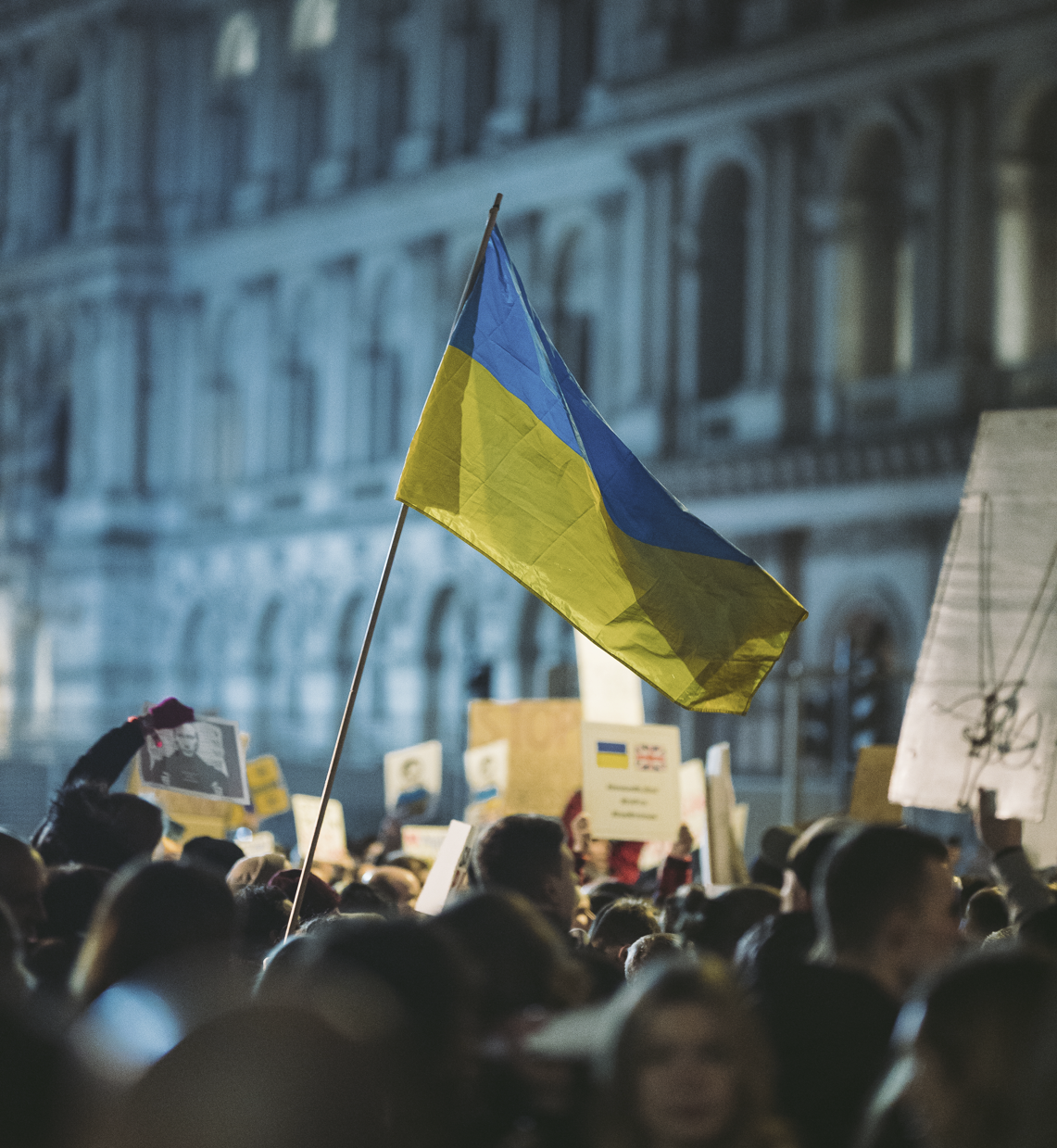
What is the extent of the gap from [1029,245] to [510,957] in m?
20.0

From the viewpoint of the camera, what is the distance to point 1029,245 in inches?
864

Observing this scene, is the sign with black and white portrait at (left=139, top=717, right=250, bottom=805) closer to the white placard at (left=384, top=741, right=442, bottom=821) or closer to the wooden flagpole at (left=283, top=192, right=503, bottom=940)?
the wooden flagpole at (left=283, top=192, right=503, bottom=940)

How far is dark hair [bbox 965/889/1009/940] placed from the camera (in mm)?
5766

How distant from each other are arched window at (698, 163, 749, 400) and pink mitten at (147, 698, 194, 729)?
18.0 meters

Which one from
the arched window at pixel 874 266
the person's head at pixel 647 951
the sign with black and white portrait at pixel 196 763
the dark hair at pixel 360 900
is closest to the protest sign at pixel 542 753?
the sign with black and white portrait at pixel 196 763

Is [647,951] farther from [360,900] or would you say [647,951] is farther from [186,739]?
[186,739]

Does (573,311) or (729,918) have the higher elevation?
(573,311)

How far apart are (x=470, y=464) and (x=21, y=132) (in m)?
34.3

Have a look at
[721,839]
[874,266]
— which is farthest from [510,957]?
[874,266]

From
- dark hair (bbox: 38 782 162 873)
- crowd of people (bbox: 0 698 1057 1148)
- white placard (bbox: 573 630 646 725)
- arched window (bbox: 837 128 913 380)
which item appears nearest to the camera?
crowd of people (bbox: 0 698 1057 1148)

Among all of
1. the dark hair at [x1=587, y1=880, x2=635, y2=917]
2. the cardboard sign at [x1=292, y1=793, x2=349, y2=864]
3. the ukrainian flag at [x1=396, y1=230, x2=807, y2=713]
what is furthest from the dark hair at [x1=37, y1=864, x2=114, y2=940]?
the cardboard sign at [x1=292, y1=793, x2=349, y2=864]

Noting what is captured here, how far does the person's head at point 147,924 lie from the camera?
3545 millimetres

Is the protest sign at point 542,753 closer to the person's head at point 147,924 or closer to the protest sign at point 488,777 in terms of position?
the protest sign at point 488,777

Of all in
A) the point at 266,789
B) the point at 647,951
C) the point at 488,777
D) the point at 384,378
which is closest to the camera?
the point at 647,951
